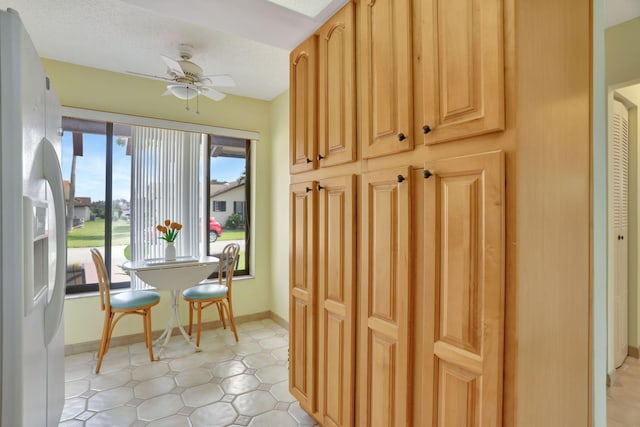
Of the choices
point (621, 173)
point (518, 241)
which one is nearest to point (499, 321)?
point (518, 241)

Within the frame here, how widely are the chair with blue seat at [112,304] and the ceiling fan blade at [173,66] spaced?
159 centimetres

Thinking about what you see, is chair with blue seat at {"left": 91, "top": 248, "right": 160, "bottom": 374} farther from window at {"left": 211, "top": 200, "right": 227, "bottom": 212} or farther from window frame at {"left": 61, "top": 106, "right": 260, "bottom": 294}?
window at {"left": 211, "top": 200, "right": 227, "bottom": 212}

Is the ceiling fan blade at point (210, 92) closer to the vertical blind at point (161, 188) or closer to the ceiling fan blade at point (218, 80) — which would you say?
the ceiling fan blade at point (218, 80)

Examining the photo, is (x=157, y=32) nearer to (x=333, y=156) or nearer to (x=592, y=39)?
(x=333, y=156)

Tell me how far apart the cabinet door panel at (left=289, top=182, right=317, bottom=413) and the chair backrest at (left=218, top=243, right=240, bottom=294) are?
1.48 meters

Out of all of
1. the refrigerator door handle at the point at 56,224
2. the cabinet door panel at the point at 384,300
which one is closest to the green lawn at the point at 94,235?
the refrigerator door handle at the point at 56,224

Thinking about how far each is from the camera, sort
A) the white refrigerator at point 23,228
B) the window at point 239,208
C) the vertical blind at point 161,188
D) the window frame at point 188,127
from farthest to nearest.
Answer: the window at point 239,208
the vertical blind at point 161,188
the window frame at point 188,127
the white refrigerator at point 23,228

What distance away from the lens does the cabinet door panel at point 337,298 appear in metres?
1.55

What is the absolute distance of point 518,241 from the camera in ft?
3.08

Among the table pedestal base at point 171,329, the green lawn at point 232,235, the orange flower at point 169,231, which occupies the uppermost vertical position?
the orange flower at point 169,231

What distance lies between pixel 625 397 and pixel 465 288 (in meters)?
2.31

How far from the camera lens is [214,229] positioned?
380 centimetres

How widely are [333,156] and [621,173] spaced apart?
2.71 metres

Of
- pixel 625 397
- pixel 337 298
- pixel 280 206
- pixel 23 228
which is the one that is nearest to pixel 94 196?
pixel 280 206
